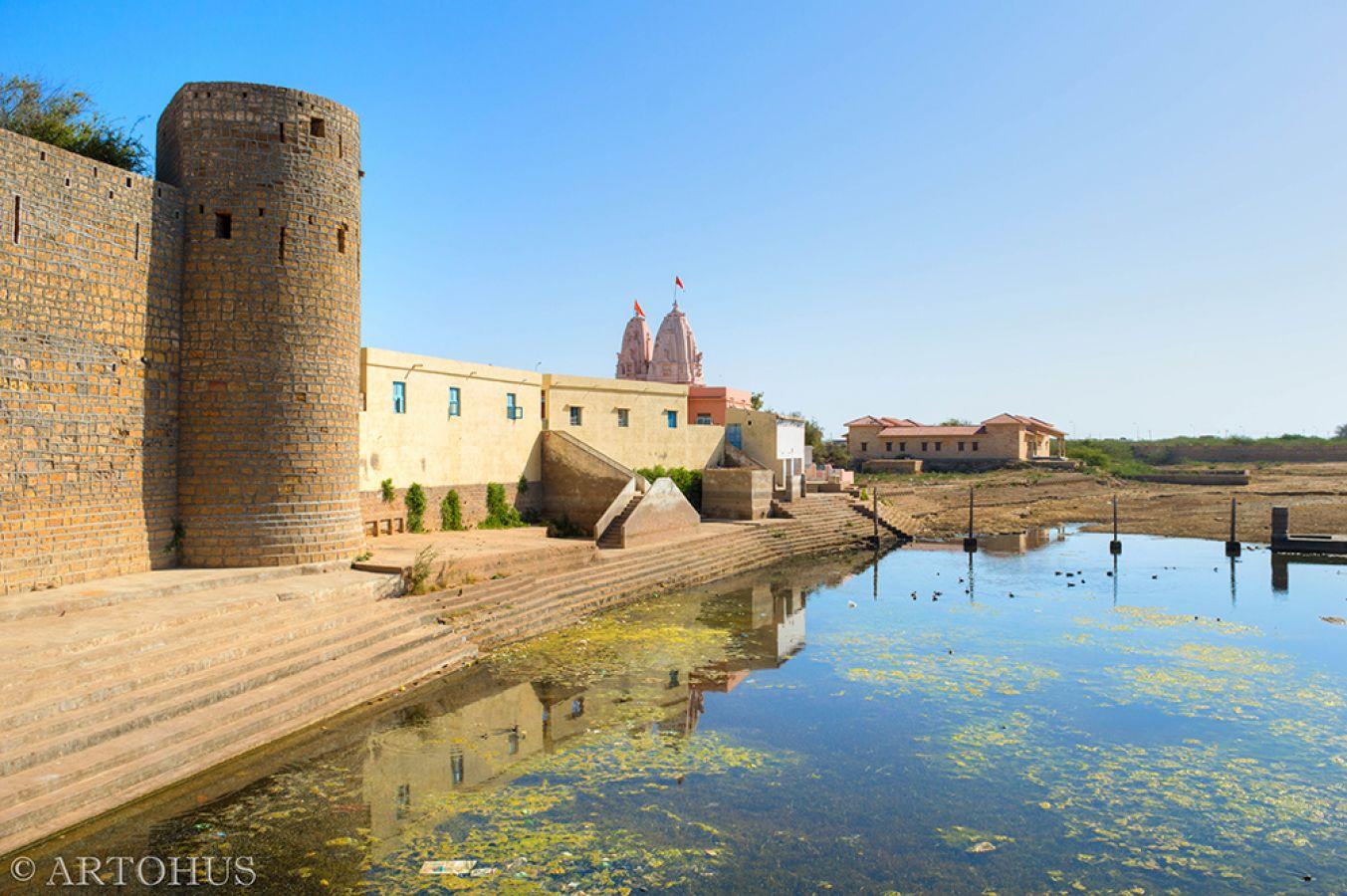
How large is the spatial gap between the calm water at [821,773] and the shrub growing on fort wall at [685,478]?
40.0 ft

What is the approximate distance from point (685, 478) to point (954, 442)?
3337cm

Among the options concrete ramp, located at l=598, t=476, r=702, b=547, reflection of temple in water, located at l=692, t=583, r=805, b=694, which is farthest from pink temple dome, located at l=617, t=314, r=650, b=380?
reflection of temple in water, located at l=692, t=583, r=805, b=694

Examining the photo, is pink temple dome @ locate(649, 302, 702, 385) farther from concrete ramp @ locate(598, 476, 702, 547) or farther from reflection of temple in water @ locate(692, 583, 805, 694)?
reflection of temple in water @ locate(692, 583, 805, 694)

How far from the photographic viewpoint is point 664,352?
46.0 metres

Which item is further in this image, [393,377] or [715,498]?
[715,498]

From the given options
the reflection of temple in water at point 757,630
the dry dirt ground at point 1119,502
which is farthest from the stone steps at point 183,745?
the dry dirt ground at point 1119,502

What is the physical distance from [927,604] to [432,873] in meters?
15.7

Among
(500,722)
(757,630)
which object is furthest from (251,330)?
(757,630)

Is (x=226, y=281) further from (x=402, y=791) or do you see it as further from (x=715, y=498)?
(x=715, y=498)

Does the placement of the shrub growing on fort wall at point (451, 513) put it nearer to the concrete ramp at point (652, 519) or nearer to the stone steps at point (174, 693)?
the concrete ramp at point (652, 519)

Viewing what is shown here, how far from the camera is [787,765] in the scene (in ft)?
33.1

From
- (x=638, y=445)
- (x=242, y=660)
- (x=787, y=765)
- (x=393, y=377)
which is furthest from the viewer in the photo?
(x=638, y=445)

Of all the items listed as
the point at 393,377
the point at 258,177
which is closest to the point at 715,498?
the point at 393,377

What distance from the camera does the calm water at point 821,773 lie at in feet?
25.1
